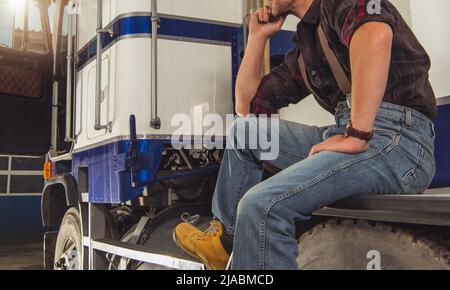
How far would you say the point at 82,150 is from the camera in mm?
3393

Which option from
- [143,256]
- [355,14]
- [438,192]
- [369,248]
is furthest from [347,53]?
[143,256]

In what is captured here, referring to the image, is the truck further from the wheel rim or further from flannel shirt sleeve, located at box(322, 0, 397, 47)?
flannel shirt sleeve, located at box(322, 0, 397, 47)

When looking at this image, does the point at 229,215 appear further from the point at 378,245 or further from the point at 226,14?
the point at 226,14

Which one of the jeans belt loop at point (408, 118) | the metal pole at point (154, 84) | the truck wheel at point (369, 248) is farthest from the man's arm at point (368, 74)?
the metal pole at point (154, 84)

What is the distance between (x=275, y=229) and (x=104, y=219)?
2218 mm

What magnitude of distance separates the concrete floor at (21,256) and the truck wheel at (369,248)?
6.83 metres

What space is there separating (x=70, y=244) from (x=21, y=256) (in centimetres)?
595

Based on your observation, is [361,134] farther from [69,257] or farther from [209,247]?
[69,257]

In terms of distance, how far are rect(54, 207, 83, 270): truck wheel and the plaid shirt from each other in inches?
94.3

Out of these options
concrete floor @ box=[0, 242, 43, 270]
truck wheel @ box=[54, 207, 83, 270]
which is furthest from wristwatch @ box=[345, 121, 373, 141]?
concrete floor @ box=[0, 242, 43, 270]

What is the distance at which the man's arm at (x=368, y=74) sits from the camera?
144cm

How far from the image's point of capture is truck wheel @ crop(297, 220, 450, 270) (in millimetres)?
1354

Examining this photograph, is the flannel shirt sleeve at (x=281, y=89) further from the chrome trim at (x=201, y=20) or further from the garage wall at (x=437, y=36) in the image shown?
the chrome trim at (x=201, y=20)

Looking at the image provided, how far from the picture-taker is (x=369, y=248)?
1.52 meters
